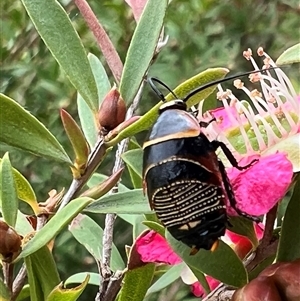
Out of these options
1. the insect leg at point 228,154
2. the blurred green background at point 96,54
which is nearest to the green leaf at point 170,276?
the insect leg at point 228,154

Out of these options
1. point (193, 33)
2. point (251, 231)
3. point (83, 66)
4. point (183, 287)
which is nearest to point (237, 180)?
point (251, 231)

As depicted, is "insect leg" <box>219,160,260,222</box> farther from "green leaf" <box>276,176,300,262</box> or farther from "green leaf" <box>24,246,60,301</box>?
"green leaf" <box>24,246,60,301</box>

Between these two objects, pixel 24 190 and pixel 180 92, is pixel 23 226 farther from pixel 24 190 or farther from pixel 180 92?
pixel 180 92

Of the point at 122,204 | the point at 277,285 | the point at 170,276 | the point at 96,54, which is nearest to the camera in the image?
the point at 277,285

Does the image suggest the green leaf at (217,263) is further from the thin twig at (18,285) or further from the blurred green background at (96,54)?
the blurred green background at (96,54)

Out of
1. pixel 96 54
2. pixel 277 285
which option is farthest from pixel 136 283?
pixel 96 54

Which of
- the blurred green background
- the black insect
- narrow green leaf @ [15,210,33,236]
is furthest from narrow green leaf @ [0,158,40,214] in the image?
the blurred green background

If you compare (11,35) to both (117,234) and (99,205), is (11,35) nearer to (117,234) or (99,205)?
(117,234)
